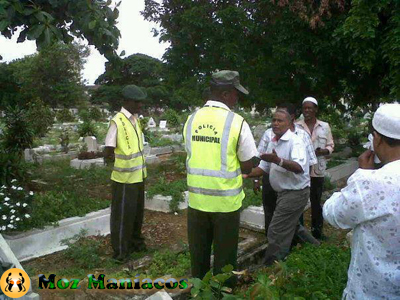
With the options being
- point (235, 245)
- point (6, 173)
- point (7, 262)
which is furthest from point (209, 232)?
point (6, 173)

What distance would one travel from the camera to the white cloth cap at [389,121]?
6.18ft

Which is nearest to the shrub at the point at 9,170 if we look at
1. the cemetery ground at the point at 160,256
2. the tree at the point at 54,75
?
the cemetery ground at the point at 160,256

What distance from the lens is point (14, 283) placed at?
9.66 ft

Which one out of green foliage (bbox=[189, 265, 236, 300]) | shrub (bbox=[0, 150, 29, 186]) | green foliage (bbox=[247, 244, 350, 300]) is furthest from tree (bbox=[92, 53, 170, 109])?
green foliage (bbox=[189, 265, 236, 300])

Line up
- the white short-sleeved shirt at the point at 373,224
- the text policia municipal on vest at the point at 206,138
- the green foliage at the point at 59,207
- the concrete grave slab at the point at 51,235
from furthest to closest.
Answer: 1. the green foliage at the point at 59,207
2. the concrete grave slab at the point at 51,235
3. the text policia municipal on vest at the point at 206,138
4. the white short-sleeved shirt at the point at 373,224

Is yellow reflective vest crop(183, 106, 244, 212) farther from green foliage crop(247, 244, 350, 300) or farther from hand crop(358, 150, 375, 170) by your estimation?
hand crop(358, 150, 375, 170)

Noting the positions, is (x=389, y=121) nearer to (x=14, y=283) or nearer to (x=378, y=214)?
(x=378, y=214)

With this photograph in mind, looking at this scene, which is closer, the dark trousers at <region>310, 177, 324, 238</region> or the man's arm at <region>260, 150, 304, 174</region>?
the man's arm at <region>260, 150, 304, 174</region>

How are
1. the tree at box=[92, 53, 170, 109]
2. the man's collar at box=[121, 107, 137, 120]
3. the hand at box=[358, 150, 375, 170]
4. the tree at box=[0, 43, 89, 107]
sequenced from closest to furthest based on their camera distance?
1. the hand at box=[358, 150, 375, 170]
2. the man's collar at box=[121, 107, 137, 120]
3. the tree at box=[0, 43, 89, 107]
4. the tree at box=[92, 53, 170, 109]

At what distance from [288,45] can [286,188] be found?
4.70 metres

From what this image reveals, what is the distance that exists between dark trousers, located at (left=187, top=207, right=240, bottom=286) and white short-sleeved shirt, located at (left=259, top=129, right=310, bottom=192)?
109cm

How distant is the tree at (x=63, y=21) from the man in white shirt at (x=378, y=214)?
4.09 meters

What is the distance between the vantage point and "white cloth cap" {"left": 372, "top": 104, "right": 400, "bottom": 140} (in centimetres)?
188

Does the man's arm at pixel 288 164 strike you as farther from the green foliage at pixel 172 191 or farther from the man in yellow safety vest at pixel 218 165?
the green foliage at pixel 172 191
